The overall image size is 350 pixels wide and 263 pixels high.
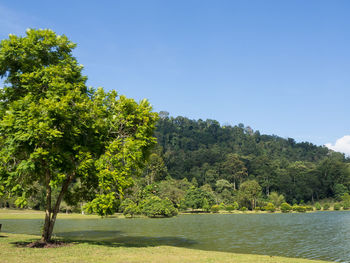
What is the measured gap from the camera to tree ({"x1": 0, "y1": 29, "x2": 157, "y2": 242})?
17203 mm

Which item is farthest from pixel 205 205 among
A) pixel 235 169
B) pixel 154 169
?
pixel 235 169

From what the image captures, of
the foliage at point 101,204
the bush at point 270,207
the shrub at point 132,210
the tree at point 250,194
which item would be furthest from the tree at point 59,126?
the bush at point 270,207

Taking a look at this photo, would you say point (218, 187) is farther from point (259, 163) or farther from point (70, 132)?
point (70, 132)

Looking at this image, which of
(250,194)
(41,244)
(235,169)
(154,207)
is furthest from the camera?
(235,169)

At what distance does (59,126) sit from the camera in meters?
18.4

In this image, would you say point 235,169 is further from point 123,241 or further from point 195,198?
point 123,241

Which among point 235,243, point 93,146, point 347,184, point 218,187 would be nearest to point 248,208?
point 218,187

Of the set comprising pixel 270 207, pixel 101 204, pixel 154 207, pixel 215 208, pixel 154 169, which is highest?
pixel 154 169

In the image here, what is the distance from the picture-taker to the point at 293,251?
22938mm

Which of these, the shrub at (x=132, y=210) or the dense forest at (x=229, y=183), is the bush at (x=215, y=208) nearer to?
the dense forest at (x=229, y=183)

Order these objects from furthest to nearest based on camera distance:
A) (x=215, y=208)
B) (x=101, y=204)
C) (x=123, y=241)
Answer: (x=215, y=208), (x=123, y=241), (x=101, y=204)

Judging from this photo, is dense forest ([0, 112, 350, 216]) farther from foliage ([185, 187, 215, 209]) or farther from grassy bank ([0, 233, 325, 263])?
grassy bank ([0, 233, 325, 263])

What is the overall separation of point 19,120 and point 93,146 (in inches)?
202

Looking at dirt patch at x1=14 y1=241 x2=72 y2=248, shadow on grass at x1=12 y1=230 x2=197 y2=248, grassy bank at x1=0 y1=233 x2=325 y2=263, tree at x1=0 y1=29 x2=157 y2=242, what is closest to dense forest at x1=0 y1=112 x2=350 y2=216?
shadow on grass at x1=12 y1=230 x2=197 y2=248
